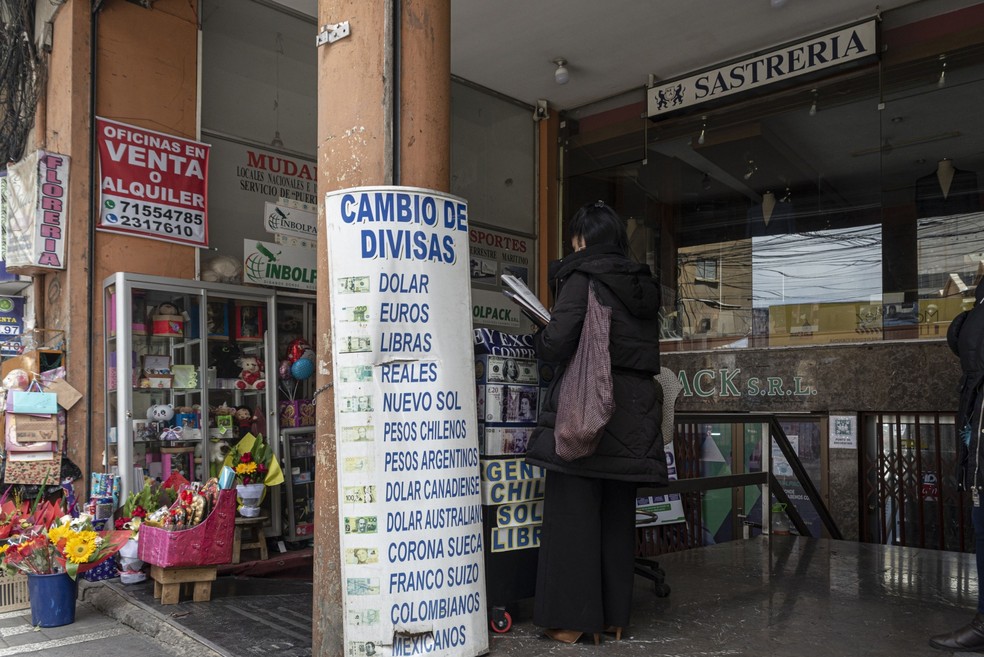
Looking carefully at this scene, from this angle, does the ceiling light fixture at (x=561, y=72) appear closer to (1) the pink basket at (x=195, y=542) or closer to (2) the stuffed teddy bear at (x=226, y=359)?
(2) the stuffed teddy bear at (x=226, y=359)

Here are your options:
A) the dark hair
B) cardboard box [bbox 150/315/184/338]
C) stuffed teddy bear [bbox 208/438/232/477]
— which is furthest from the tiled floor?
cardboard box [bbox 150/315/184/338]

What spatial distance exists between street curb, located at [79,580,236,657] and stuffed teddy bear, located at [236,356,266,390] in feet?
5.78

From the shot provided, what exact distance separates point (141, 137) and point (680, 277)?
5130 mm

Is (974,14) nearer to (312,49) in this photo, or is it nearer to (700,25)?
(700,25)

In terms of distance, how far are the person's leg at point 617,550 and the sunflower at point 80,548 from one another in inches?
105

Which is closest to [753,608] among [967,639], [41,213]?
[967,639]

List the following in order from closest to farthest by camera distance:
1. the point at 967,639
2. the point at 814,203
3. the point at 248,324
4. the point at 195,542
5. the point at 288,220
A: the point at 967,639, the point at 195,542, the point at 248,324, the point at 288,220, the point at 814,203

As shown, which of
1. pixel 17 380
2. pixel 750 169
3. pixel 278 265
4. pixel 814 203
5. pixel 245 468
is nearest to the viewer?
pixel 17 380

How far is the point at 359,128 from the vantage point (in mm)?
3092

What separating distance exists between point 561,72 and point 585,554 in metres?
5.74

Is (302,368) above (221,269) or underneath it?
underneath

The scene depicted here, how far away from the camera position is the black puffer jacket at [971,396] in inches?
118

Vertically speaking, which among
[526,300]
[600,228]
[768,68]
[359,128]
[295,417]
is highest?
[768,68]

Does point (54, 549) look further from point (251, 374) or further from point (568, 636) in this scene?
point (568, 636)
